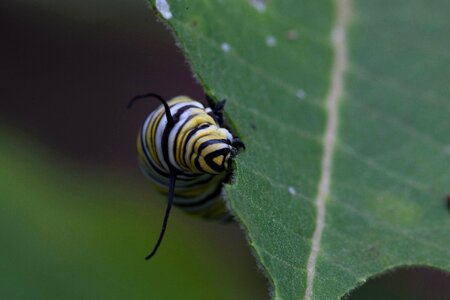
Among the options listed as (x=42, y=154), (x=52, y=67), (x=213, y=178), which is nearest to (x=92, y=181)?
(x=42, y=154)

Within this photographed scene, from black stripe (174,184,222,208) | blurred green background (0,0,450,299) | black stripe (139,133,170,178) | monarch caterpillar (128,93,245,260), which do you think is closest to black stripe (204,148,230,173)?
monarch caterpillar (128,93,245,260)

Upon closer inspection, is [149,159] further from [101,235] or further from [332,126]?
[101,235]

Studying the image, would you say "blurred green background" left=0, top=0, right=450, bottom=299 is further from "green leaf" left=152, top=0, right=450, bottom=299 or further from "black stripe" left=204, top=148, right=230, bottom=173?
"black stripe" left=204, top=148, right=230, bottom=173

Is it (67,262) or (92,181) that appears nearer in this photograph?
(67,262)

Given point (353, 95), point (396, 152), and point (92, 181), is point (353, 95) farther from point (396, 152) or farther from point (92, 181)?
point (92, 181)

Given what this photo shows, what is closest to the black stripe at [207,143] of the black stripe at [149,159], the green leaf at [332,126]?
the green leaf at [332,126]

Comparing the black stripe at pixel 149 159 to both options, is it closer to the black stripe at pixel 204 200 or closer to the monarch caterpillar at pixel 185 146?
the monarch caterpillar at pixel 185 146
